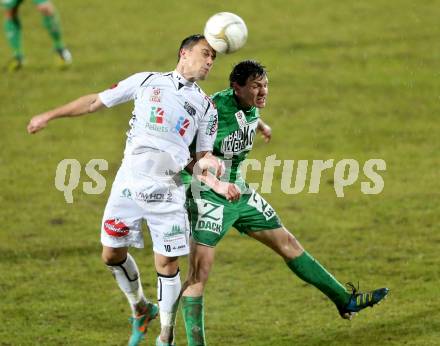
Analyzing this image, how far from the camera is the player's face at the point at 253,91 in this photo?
838 centimetres

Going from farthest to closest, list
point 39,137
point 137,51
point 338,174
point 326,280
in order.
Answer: point 137,51, point 39,137, point 338,174, point 326,280

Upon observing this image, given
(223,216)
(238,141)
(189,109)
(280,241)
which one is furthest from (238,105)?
(280,241)

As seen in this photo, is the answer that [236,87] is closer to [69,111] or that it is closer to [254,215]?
[254,215]

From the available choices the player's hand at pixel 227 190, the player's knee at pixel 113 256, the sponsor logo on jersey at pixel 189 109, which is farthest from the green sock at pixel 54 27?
the player's hand at pixel 227 190

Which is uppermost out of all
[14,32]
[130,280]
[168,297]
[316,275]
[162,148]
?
[14,32]

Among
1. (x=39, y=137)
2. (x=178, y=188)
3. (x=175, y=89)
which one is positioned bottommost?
(x=178, y=188)

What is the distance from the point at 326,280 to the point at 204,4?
1412 cm

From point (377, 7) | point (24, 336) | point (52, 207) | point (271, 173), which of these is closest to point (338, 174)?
point (271, 173)

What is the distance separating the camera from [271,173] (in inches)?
568

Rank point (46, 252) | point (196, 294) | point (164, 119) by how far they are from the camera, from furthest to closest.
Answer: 1. point (46, 252)
2. point (196, 294)
3. point (164, 119)

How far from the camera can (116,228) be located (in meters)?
8.11

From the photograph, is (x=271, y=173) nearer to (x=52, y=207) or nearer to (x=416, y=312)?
(x=52, y=207)

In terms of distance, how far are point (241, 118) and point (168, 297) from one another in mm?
1631

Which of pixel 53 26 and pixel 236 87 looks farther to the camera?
pixel 53 26
